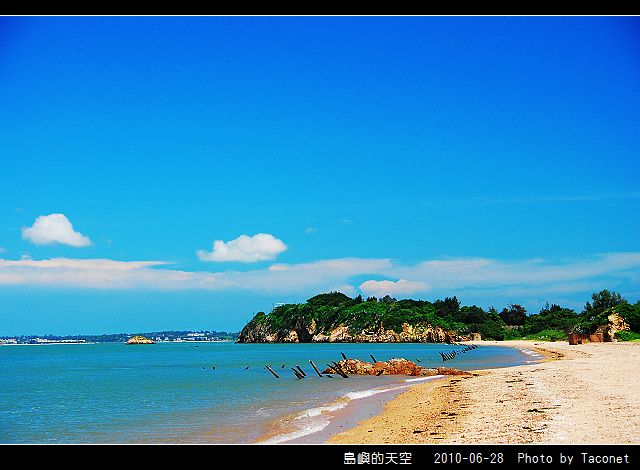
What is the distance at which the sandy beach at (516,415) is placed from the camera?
43.2 ft

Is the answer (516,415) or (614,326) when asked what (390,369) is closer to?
(516,415)

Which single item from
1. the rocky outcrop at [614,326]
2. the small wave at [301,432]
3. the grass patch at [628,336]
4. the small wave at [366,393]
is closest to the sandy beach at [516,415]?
the small wave at [301,432]

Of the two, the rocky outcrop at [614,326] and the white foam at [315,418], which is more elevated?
the rocky outcrop at [614,326]

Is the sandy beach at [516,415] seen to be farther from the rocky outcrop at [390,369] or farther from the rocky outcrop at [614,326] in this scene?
the rocky outcrop at [614,326]

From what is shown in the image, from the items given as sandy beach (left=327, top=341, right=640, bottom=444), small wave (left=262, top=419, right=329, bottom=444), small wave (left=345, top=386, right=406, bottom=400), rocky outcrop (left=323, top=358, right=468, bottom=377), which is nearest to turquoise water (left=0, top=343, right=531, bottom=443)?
small wave (left=345, top=386, right=406, bottom=400)

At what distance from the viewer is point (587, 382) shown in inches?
1014

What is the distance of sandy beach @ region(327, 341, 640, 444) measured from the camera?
43.2ft
